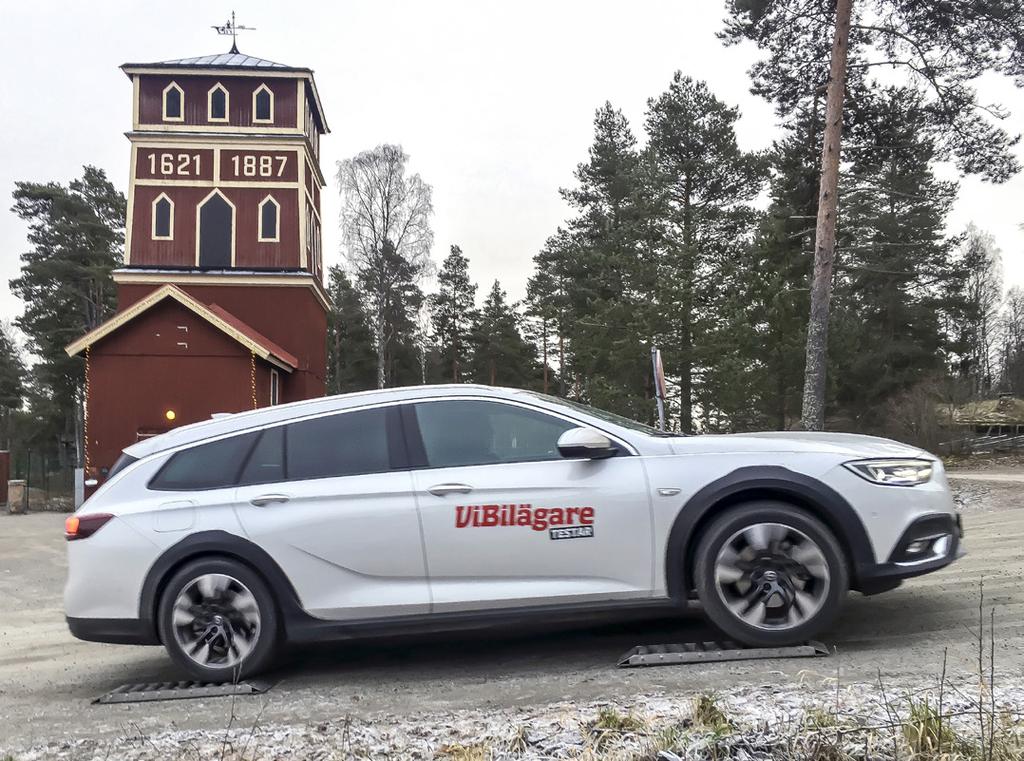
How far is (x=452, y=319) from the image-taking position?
59062 mm

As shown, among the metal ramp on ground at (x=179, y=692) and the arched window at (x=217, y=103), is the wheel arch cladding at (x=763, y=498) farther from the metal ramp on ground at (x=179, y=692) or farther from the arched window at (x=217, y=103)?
the arched window at (x=217, y=103)

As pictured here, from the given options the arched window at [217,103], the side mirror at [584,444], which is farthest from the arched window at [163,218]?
the side mirror at [584,444]

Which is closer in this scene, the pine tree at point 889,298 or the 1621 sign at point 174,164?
the 1621 sign at point 174,164

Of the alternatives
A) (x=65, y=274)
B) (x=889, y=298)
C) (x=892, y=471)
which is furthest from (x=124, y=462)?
(x=65, y=274)

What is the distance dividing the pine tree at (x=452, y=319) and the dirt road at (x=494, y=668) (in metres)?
51.6

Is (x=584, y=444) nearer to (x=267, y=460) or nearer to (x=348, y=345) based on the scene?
(x=267, y=460)

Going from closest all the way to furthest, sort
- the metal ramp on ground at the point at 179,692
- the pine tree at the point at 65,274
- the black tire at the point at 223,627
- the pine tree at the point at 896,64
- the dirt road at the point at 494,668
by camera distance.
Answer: the dirt road at the point at 494,668
the metal ramp on ground at the point at 179,692
the black tire at the point at 223,627
the pine tree at the point at 896,64
the pine tree at the point at 65,274

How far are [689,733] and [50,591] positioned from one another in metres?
9.17

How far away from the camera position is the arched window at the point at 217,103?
88.4ft

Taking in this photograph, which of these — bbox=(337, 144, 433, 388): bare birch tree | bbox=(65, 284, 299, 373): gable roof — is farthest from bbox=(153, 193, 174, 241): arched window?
bbox=(337, 144, 433, 388): bare birch tree

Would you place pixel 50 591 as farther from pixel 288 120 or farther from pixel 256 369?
pixel 288 120

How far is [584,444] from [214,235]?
80.3 ft

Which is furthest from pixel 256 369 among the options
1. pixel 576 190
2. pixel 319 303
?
pixel 576 190

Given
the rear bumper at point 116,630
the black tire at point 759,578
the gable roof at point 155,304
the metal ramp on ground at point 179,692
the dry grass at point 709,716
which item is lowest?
the metal ramp on ground at point 179,692
